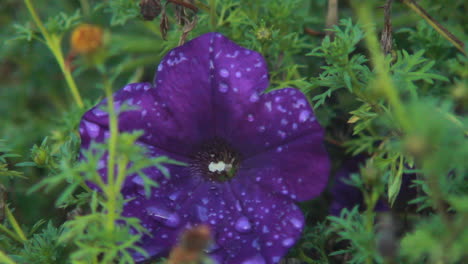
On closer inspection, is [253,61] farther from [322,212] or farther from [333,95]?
[322,212]

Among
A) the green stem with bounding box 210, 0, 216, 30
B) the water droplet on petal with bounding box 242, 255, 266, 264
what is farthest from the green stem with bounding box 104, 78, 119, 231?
the green stem with bounding box 210, 0, 216, 30

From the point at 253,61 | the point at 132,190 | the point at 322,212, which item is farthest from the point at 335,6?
the point at 132,190

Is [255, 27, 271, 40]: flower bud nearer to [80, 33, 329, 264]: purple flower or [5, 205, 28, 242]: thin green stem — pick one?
[80, 33, 329, 264]: purple flower

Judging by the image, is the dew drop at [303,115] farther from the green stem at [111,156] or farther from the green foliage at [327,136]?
the green stem at [111,156]

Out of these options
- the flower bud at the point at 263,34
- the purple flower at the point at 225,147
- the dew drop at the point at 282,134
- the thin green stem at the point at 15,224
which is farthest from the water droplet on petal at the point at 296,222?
the thin green stem at the point at 15,224

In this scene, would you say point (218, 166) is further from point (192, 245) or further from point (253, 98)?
point (192, 245)

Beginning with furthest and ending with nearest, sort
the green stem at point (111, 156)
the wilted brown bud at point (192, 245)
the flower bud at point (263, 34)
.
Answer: the flower bud at point (263, 34)
the green stem at point (111, 156)
the wilted brown bud at point (192, 245)

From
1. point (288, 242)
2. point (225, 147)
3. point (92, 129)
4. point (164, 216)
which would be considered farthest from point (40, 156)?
point (288, 242)

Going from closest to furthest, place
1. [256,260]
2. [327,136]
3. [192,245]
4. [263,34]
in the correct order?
[192,245] → [256,260] → [263,34] → [327,136]
